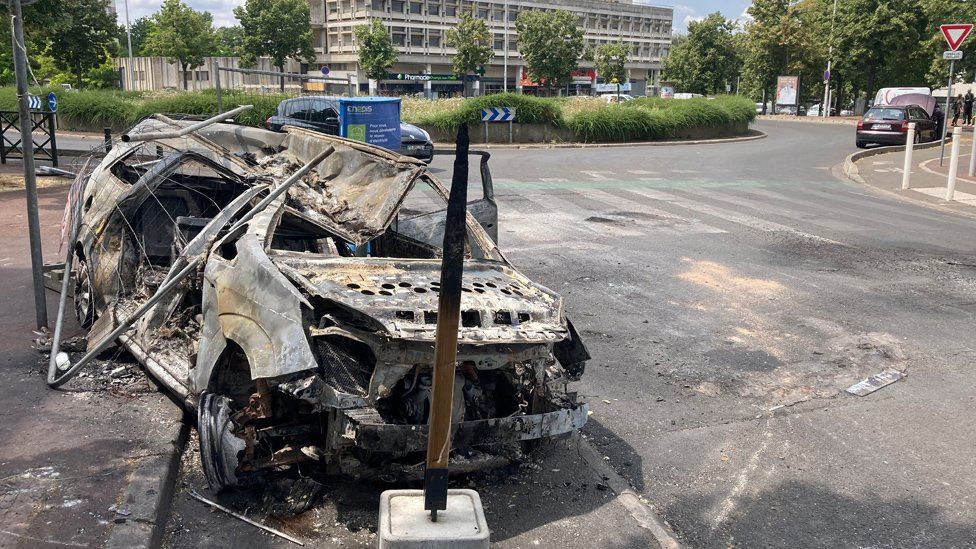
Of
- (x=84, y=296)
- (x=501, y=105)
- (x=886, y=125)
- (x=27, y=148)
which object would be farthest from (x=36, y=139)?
(x=886, y=125)

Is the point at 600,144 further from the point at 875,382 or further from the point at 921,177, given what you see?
the point at 875,382

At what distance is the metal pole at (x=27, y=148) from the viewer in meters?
6.46

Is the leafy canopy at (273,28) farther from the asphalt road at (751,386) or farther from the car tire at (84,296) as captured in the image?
the car tire at (84,296)

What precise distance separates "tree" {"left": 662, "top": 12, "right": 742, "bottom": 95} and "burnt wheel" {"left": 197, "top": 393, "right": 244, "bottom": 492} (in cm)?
7315

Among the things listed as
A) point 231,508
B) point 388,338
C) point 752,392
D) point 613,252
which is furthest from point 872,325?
point 231,508

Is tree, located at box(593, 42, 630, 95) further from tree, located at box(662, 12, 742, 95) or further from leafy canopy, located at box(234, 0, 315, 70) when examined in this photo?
leafy canopy, located at box(234, 0, 315, 70)

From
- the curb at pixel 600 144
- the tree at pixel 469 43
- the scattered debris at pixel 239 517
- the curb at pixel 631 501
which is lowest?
the curb at pixel 631 501

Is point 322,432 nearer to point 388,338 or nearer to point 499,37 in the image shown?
point 388,338

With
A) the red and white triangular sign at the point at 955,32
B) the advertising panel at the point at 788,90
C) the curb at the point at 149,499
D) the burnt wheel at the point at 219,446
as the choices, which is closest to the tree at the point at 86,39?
the red and white triangular sign at the point at 955,32

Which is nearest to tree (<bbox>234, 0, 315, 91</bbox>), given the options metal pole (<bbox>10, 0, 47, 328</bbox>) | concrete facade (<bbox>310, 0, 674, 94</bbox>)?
concrete facade (<bbox>310, 0, 674, 94</bbox>)

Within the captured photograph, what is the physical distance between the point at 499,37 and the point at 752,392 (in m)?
88.7

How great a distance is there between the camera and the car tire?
6.83 metres

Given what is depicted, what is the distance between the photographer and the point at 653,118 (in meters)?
32.0

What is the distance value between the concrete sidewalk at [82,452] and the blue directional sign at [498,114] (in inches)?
880
